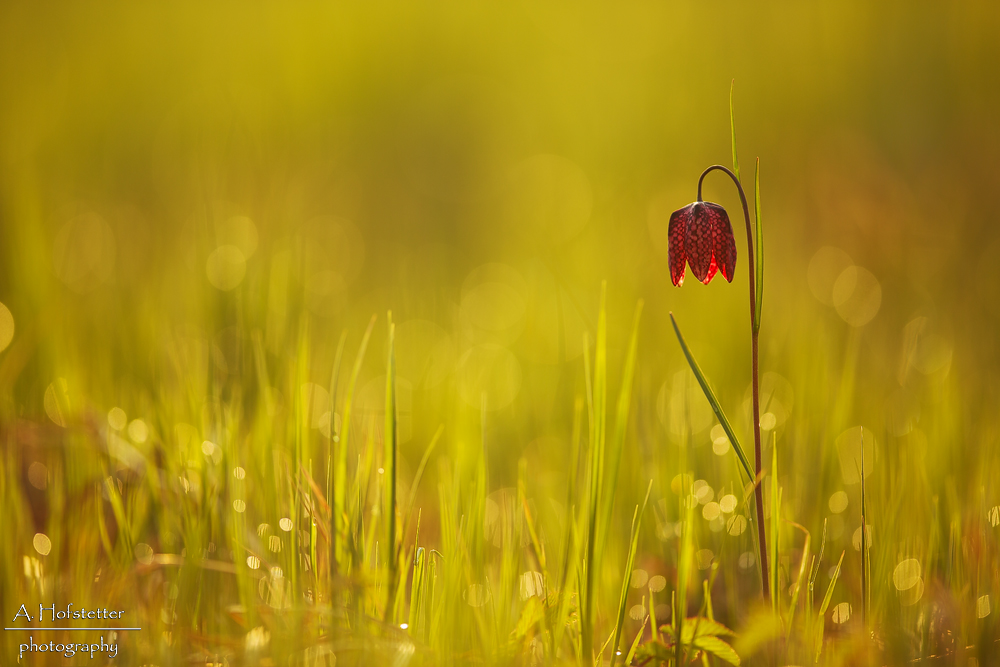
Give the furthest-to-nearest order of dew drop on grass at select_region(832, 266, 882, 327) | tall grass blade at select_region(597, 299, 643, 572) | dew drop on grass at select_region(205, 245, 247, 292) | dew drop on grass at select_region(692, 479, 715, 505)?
dew drop on grass at select_region(832, 266, 882, 327)
dew drop on grass at select_region(205, 245, 247, 292)
dew drop on grass at select_region(692, 479, 715, 505)
tall grass blade at select_region(597, 299, 643, 572)

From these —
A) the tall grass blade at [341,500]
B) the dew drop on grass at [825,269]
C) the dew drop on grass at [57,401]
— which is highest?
the dew drop on grass at [825,269]

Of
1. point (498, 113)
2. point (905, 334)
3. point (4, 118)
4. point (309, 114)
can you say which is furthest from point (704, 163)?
point (4, 118)

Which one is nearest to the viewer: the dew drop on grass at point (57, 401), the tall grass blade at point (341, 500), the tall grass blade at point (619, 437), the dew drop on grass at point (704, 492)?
the tall grass blade at point (619, 437)

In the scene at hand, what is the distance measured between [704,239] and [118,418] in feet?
4.34

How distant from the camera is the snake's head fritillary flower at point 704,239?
3.47 feet

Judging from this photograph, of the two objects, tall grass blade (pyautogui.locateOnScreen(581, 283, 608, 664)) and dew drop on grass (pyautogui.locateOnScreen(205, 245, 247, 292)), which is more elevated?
dew drop on grass (pyautogui.locateOnScreen(205, 245, 247, 292))

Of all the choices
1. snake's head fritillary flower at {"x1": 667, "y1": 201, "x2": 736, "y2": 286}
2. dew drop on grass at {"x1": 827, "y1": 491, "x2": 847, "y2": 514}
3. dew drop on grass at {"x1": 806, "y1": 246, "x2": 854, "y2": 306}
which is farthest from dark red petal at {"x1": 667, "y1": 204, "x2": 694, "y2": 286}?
dew drop on grass at {"x1": 806, "y1": 246, "x2": 854, "y2": 306}

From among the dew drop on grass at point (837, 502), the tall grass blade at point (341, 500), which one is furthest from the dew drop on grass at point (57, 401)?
the dew drop on grass at point (837, 502)

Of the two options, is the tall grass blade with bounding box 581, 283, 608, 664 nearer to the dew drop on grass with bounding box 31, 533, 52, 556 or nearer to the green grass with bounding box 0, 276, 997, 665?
the green grass with bounding box 0, 276, 997, 665

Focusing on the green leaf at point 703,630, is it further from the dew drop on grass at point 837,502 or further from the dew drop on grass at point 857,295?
the dew drop on grass at point 857,295

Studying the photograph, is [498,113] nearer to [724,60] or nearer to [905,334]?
[724,60]

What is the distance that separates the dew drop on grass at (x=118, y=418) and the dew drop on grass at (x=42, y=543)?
1.03 ft

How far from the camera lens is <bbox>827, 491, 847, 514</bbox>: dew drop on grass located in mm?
1452

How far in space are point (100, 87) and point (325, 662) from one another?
4.85 m
